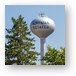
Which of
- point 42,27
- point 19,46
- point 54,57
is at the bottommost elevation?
point 54,57

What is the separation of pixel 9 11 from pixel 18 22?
135mm

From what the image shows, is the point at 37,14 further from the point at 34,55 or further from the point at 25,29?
the point at 34,55

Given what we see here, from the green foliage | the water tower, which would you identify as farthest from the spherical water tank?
the green foliage

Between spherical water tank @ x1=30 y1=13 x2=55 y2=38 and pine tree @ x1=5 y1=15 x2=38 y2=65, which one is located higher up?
spherical water tank @ x1=30 y1=13 x2=55 y2=38

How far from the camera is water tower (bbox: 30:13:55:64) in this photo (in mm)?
→ 2045

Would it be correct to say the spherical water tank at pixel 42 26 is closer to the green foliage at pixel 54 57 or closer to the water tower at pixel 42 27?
the water tower at pixel 42 27

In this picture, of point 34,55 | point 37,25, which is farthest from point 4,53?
point 37,25

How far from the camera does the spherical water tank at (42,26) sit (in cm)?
204

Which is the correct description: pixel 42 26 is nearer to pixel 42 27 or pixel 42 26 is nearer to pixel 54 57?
pixel 42 27

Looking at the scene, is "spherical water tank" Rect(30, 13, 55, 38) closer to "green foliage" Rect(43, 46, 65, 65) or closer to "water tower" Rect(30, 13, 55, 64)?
"water tower" Rect(30, 13, 55, 64)

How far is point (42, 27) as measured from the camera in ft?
6.74

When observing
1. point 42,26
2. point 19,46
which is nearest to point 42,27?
point 42,26

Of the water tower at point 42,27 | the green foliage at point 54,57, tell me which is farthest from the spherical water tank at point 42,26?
the green foliage at point 54,57

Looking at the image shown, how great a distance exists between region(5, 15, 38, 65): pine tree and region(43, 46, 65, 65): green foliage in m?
0.11
